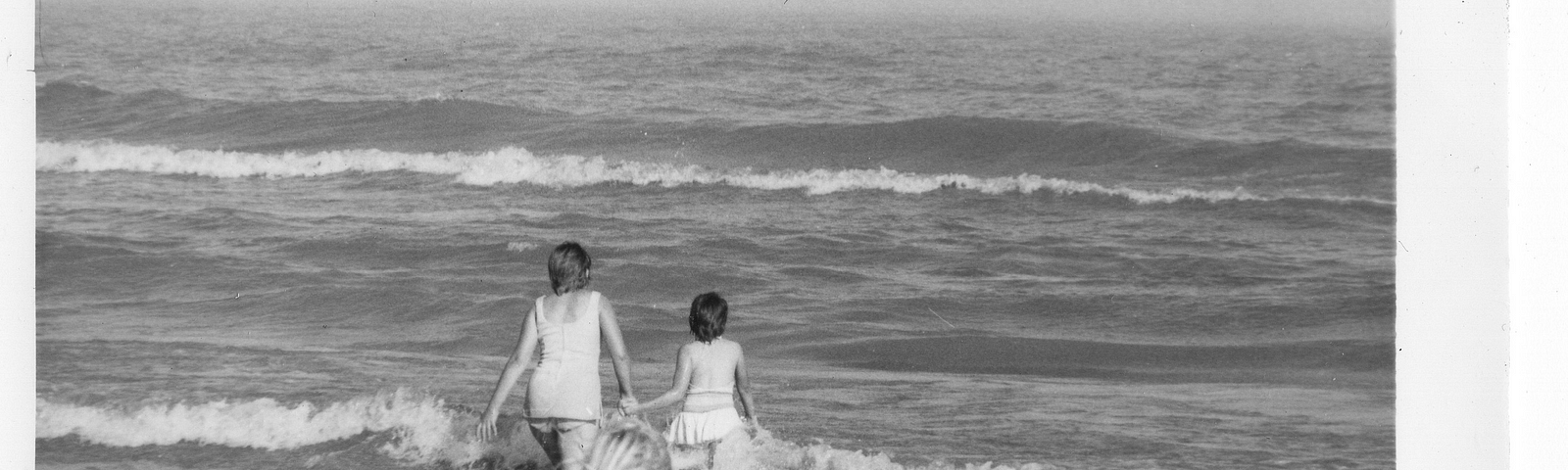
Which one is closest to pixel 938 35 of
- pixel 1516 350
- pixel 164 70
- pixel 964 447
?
pixel 964 447

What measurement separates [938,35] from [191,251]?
462 centimetres

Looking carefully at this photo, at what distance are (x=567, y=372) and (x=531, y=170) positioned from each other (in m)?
3.70

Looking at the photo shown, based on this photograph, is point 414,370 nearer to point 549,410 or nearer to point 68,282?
point 68,282

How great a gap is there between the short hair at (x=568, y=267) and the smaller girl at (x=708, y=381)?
1.39 feet

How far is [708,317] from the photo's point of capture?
475 cm

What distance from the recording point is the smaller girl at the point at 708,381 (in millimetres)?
4762

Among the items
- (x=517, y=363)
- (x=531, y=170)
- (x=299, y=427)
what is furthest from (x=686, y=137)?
(x=517, y=363)

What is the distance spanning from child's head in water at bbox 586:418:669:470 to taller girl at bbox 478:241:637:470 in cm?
20

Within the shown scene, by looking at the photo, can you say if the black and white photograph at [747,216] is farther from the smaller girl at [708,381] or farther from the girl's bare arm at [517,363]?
the girl's bare arm at [517,363]

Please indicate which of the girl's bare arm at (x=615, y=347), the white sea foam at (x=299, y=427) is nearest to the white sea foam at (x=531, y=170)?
the white sea foam at (x=299, y=427)

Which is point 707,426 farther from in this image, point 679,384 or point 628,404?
point 628,404

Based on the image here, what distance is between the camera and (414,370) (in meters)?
7.09

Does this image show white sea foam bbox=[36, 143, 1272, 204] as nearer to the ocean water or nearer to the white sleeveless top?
the ocean water

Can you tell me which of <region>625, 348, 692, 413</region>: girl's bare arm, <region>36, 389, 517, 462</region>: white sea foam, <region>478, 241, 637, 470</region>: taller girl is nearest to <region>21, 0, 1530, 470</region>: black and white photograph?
<region>36, 389, 517, 462</region>: white sea foam
